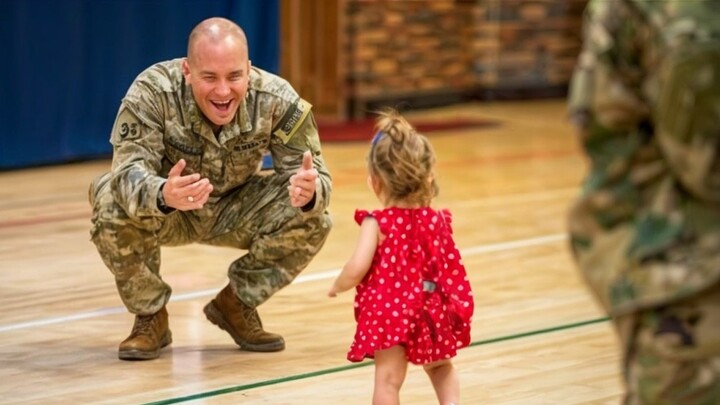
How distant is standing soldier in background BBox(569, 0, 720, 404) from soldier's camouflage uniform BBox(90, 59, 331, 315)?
188cm

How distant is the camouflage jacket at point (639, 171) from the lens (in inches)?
77.1

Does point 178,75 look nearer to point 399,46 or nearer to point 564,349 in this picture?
point 564,349

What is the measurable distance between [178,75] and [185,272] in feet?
4.53

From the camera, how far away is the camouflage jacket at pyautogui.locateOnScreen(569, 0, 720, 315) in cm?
196

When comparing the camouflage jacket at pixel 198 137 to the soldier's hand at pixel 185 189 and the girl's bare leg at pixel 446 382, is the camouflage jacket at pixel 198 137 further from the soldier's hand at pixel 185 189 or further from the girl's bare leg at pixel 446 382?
the girl's bare leg at pixel 446 382

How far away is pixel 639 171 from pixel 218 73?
2045 mm

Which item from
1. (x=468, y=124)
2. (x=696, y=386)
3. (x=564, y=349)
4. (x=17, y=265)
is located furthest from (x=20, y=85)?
(x=696, y=386)

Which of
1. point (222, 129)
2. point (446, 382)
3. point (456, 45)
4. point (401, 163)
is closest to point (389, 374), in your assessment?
point (446, 382)

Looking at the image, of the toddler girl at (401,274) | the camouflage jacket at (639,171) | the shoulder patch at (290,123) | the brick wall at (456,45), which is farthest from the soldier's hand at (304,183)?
the brick wall at (456,45)

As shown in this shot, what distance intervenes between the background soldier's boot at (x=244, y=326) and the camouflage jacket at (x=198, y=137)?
0.98 feet

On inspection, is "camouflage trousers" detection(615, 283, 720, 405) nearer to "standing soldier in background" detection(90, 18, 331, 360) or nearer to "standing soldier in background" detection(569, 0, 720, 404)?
"standing soldier in background" detection(569, 0, 720, 404)

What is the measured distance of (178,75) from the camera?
4.09 meters

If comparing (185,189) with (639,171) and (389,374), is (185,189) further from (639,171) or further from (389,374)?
(639,171)

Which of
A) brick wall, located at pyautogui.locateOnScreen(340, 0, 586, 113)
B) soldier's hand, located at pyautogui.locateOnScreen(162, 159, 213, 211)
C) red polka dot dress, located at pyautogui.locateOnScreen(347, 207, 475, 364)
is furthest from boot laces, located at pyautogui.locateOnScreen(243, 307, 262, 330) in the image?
brick wall, located at pyautogui.locateOnScreen(340, 0, 586, 113)
